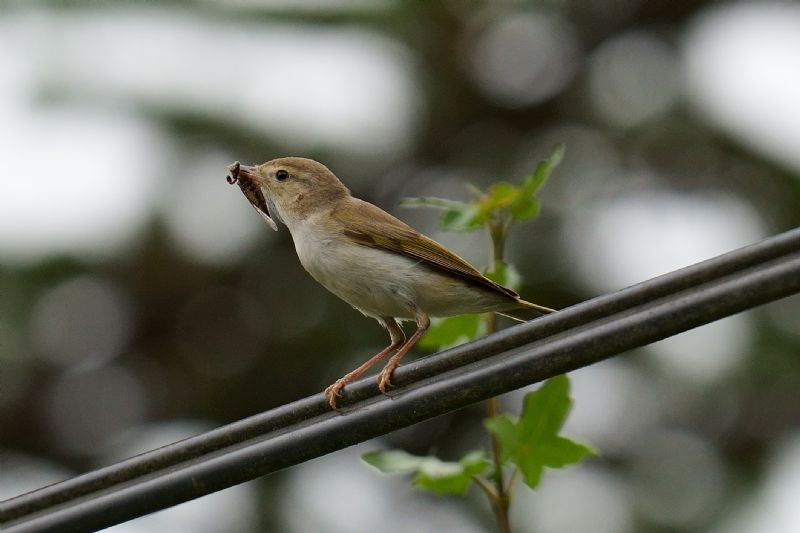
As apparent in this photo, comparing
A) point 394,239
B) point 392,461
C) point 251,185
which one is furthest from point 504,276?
point 251,185

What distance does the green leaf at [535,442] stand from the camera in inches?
108

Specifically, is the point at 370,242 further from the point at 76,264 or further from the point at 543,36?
the point at 543,36

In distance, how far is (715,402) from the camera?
6.12 metres

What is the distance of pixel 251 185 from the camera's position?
5484mm

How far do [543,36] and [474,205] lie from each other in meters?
5.92

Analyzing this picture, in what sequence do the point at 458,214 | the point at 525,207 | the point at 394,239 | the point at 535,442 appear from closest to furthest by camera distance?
the point at 535,442, the point at 525,207, the point at 458,214, the point at 394,239

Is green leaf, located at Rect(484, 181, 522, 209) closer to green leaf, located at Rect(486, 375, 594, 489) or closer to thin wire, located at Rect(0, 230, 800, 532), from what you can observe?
thin wire, located at Rect(0, 230, 800, 532)

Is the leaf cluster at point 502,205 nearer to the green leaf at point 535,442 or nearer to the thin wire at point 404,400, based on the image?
the thin wire at point 404,400

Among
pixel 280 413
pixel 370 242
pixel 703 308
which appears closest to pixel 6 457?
pixel 370 242

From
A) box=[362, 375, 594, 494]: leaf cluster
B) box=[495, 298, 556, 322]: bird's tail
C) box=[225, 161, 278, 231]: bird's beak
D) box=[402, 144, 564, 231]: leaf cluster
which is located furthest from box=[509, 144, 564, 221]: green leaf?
box=[225, 161, 278, 231]: bird's beak

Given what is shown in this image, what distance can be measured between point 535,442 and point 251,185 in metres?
3.05

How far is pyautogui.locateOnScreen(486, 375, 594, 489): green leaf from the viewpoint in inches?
108

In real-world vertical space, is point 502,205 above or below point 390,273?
below

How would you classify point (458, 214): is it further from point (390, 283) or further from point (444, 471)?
point (390, 283)
